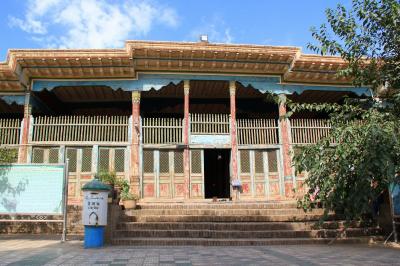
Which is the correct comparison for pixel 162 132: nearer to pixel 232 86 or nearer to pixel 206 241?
pixel 232 86

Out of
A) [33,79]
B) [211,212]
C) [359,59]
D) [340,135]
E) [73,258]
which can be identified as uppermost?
[33,79]

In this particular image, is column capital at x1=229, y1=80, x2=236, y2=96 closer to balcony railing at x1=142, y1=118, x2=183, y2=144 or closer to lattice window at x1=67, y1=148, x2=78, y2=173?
balcony railing at x1=142, y1=118, x2=183, y2=144

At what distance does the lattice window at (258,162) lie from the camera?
527 inches

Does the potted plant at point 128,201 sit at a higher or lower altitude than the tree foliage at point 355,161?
lower

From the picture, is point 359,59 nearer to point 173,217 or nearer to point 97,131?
point 173,217

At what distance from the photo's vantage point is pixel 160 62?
12742mm

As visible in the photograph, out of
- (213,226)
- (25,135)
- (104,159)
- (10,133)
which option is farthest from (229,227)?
(10,133)

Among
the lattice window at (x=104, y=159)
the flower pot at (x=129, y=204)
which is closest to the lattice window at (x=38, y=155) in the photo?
the lattice window at (x=104, y=159)

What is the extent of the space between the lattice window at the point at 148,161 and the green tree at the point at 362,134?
820 centimetres

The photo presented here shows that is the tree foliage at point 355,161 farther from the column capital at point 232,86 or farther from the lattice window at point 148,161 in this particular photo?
the lattice window at point 148,161

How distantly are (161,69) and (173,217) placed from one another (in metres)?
5.63

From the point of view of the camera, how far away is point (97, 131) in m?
13.2

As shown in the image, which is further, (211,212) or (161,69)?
(161,69)

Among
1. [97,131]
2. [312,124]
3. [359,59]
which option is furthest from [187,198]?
[359,59]
